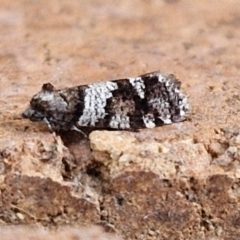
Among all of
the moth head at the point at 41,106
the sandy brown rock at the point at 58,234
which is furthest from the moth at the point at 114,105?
the sandy brown rock at the point at 58,234

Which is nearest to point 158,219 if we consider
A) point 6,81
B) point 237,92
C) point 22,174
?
point 22,174

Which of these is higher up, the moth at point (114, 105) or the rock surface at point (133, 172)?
the moth at point (114, 105)

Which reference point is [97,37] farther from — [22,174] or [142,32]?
[22,174]

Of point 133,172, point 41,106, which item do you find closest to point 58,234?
point 133,172

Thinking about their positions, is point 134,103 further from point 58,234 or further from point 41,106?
point 58,234

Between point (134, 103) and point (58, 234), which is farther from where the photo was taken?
point (134, 103)

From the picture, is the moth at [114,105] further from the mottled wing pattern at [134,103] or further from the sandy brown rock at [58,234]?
the sandy brown rock at [58,234]

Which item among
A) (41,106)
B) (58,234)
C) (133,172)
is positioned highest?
(41,106)

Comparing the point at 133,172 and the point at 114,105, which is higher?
the point at 114,105
